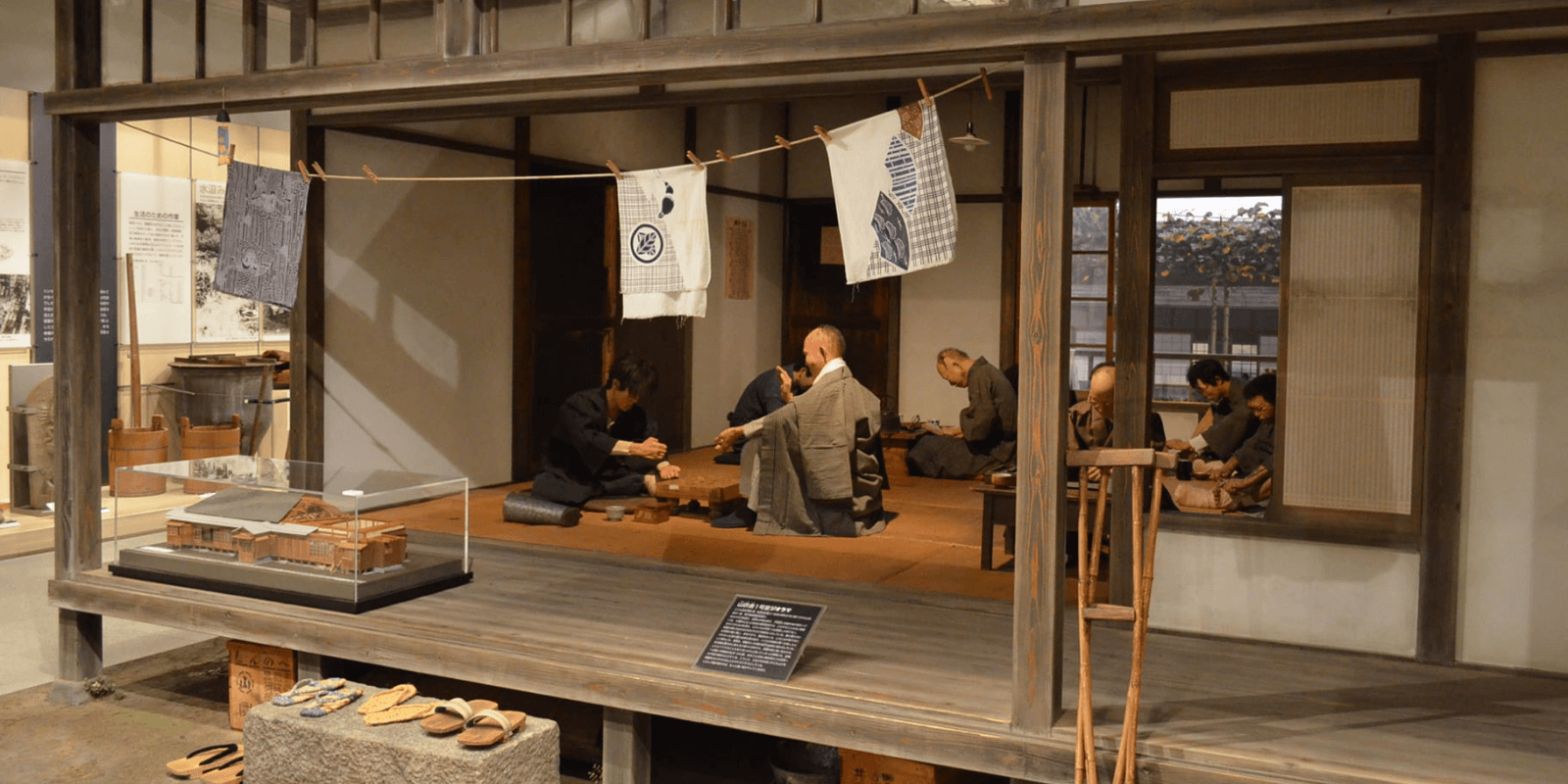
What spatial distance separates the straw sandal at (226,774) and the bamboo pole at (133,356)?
6.21 m

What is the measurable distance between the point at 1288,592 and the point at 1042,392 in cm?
201

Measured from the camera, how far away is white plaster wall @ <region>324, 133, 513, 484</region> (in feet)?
29.4

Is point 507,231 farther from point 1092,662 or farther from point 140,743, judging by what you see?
point 1092,662

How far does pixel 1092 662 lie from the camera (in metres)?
4.98

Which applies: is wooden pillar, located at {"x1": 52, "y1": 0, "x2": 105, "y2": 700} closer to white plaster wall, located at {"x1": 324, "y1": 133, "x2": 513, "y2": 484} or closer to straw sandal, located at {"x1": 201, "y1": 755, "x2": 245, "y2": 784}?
straw sandal, located at {"x1": 201, "y1": 755, "x2": 245, "y2": 784}

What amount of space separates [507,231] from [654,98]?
10.6 feet

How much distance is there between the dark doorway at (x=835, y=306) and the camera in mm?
13594

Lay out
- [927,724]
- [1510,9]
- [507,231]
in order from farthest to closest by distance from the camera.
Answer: [507,231] → [927,724] → [1510,9]

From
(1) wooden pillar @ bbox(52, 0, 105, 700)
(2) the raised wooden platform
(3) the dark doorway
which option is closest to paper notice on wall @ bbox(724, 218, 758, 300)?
(3) the dark doorway

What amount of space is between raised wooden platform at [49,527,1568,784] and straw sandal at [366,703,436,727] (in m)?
0.30

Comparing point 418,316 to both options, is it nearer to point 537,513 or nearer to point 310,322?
point 310,322

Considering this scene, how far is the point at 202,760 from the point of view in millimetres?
5281

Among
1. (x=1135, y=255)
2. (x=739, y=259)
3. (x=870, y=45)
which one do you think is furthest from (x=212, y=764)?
(x=739, y=259)

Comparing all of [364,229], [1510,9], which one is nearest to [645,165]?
[364,229]
